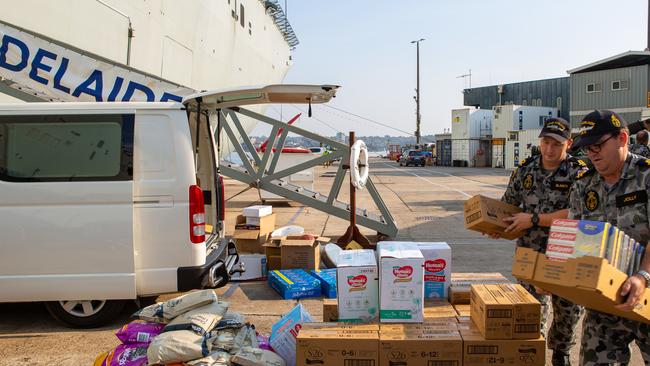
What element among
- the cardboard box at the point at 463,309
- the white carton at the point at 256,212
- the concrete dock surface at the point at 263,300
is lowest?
the concrete dock surface at the point at 263,300

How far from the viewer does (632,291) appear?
2.49 metres

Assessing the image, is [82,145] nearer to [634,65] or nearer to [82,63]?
[82,63]

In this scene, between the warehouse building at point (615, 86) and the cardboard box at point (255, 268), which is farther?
the warehouse building at point (615, 86)

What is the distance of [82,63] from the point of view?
695 centimetres

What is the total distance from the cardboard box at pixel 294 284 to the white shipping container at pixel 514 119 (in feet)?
127

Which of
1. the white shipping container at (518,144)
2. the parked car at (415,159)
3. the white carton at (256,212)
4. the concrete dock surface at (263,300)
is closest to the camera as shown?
the concrete dock surface at (263,300)

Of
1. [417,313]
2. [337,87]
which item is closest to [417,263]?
[417,313]

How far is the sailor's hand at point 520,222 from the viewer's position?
12.6 feet

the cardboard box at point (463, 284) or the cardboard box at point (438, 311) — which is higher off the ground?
the cardboard box at point (463, 284)

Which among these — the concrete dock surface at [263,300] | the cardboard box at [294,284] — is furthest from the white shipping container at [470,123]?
the cardboard box at [294,284]

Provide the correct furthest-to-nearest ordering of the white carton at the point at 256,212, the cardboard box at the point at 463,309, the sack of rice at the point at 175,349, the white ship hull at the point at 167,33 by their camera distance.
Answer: the white ship hull at the point at 167,33, the white carton at the point at 256,212, the cardboard box at the point at 463,309, the sack of rice at the point at 175,349

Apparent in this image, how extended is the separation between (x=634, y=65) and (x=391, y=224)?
2993 cm

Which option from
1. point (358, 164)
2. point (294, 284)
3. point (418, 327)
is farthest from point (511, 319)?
point (358, 164)

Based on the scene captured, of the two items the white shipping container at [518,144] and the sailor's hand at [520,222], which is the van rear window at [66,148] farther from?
the white shipping container at [518,144]
